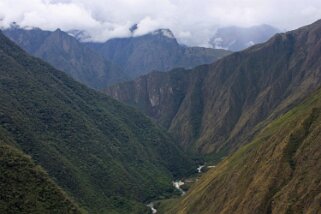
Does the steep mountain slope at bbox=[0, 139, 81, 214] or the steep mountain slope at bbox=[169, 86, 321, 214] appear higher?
the steep mountain slope at bbox=[0, 139, 81, 214]

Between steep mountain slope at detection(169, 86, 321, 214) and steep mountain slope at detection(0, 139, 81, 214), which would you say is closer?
steep mountain slope at detection(0, 139, 81, 214)

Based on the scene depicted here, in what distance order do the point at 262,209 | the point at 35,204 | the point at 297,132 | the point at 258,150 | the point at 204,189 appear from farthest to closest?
1. the point at 204,189
2. the point at 258,150
3. the point at 297,132
4. the point at 262,209
5. the point at 35,204

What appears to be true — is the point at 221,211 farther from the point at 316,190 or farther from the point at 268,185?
the point at 316,190

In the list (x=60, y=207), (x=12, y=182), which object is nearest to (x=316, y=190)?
(x=60, y=207)

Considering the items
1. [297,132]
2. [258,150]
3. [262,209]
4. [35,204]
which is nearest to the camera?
[35,204]

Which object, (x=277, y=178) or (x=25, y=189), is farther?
(x=277, y=178)
